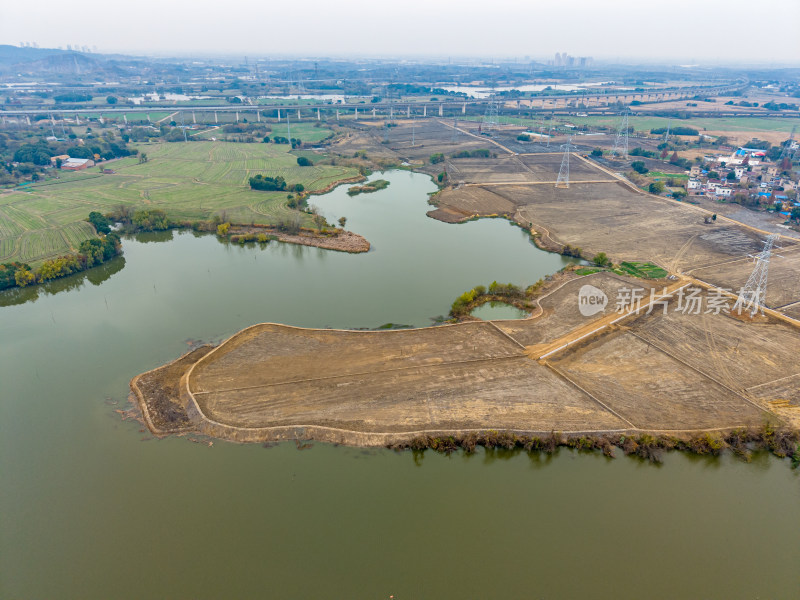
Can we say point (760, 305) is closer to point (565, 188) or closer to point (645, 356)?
point (645, 356)

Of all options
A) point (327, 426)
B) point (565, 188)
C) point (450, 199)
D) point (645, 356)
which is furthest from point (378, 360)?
point (565, 188)

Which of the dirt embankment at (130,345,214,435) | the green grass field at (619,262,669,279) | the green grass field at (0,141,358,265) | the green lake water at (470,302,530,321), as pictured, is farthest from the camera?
the green grass field at (0,141,358,265)

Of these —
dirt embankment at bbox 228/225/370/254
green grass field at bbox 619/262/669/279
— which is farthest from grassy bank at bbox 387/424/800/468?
dirt embankment at bbox 228/225/370/254

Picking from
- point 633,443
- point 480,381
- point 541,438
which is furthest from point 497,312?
point 633,443

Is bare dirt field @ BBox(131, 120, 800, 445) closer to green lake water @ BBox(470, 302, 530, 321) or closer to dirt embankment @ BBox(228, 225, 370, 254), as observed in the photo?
green lake water @ BBox(470, 302, 530, 321)

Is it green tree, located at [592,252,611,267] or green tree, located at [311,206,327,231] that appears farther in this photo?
green tree, located at [311,206,327,231]

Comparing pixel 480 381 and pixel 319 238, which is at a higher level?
pixel 319 238

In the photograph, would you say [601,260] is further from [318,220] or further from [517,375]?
[318,220]

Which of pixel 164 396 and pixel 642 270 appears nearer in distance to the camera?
pixel 164 396

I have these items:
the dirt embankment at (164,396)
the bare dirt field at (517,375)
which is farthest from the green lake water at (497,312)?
the dirt embankment at (164,396)
